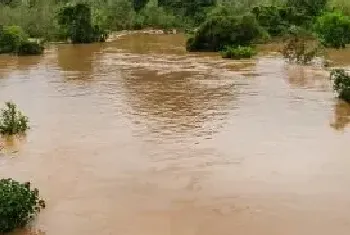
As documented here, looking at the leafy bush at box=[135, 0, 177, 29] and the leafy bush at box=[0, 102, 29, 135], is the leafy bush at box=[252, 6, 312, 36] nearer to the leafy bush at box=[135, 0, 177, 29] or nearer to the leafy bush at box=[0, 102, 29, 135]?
the leafy bush at box=[135, 0, 177, 29]

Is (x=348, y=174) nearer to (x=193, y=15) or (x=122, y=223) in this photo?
(x=122, y=223)

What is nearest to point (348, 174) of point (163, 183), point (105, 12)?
point (163, 183)

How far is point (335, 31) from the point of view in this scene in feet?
95.1

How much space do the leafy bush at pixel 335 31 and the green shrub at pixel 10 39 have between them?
15.5 m

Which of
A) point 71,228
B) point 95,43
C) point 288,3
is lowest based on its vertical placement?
point 71,228

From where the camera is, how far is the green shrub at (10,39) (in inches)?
1137

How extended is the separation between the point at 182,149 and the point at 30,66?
15.2 m

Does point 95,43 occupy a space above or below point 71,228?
above

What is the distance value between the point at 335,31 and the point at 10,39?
1675 centimetres

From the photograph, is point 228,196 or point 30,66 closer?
point 228,196

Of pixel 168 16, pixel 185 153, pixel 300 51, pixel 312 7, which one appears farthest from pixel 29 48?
pixel 312 7

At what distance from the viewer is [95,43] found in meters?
34.2

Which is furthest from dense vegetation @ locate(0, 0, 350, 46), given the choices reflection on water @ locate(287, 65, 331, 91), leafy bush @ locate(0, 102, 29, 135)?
leafy bush @ locate(0, 102, 29, 135)

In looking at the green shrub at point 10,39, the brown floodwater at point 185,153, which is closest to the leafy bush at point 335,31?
the brown floodwater at point 185,153
